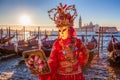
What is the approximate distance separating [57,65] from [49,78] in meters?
0.18

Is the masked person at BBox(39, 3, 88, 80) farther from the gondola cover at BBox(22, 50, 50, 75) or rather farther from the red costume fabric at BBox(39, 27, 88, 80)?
the gondola cover at BBox(22, 50, 50, 75)

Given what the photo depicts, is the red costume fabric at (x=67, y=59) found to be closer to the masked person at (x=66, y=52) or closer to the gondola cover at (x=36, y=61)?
the masked person at (x=66, y=52)

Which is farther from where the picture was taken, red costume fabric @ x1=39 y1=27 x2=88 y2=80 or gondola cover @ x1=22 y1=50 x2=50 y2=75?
red costume fabric @ x1=39 y1=27 x2=88 y2=80

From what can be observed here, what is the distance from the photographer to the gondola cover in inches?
99.0

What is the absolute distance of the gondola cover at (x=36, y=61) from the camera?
2516mm

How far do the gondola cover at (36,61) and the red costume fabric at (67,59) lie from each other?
0.21 meters

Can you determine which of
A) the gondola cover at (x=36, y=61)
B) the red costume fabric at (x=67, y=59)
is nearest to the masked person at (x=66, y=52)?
the red costume fabric at (x=67, y=59)

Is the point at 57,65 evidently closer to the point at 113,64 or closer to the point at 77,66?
the point at 77,66

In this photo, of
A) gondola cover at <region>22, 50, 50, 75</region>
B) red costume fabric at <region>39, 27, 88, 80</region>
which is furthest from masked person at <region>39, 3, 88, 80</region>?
gondola cover at <region>22, 50, 50, 75</region>

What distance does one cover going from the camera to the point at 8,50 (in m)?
13.3

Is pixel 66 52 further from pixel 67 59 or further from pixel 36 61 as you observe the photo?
pixel 36 61

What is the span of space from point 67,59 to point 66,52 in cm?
8

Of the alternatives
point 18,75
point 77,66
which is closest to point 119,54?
point 18,75

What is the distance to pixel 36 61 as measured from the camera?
2.54 metres
